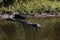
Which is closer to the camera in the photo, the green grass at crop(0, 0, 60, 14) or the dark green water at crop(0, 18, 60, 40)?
the dark green water at crop(0, 18, 60, 40)

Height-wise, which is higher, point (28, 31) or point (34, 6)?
point (28, 31)

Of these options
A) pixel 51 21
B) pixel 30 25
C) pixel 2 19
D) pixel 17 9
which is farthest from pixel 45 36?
pixel 17 9

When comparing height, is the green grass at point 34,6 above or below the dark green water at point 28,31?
below

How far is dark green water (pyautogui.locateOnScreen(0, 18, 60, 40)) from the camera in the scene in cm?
1733

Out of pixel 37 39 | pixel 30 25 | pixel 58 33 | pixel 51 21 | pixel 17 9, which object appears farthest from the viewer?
pixel 17 9

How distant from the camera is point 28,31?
19.0 meters

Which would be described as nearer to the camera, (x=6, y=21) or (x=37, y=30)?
(x=37, y=30)

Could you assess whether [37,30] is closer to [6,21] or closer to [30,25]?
[30,25]

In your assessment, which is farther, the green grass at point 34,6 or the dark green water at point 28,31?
the green grass at point 34,6

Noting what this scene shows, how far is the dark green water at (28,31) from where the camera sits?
56.8 feet

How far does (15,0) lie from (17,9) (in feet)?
4.32

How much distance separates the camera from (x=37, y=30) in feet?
62.9

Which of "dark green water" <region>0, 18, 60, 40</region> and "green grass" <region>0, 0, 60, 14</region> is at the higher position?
"dark green water" <region>0, 18, 60, 40</region>

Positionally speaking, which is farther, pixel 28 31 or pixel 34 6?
pixel 34 6
